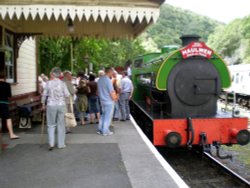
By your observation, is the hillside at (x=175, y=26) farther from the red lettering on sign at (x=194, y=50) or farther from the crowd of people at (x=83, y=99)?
the red lettering on sign at (x=194, y=50)

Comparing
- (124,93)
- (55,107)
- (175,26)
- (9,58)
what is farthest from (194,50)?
(175,26)

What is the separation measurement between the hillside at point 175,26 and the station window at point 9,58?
273 feet

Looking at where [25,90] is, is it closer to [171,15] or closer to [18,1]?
[18,1]

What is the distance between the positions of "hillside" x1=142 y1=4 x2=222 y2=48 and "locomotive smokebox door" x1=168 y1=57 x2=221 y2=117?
85144 millimetres

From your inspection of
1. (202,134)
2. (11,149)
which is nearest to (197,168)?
(202,134)

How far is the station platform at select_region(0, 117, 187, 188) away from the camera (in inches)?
207

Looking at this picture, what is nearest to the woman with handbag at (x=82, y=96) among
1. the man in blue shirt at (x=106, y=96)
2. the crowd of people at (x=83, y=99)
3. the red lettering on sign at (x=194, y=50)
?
the crowd of people at (x=83, y=99)

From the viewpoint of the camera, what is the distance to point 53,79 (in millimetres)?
7547

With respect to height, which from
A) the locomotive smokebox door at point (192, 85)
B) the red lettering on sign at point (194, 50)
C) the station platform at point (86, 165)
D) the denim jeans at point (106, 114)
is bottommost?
the station platform at point (86, 165)

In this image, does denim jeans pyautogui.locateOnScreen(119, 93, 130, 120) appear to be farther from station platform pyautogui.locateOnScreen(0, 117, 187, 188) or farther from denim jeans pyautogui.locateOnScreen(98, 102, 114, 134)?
station platform pyautogui.locateOnScreen(0, 117, 187, 188)

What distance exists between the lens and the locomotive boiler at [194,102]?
7.91m

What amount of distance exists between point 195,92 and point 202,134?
993 mm

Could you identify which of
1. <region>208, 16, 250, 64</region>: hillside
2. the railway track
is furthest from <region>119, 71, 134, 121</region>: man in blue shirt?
<region>208, 16, 250, 64</region>: hillside

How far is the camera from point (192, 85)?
827 cm
